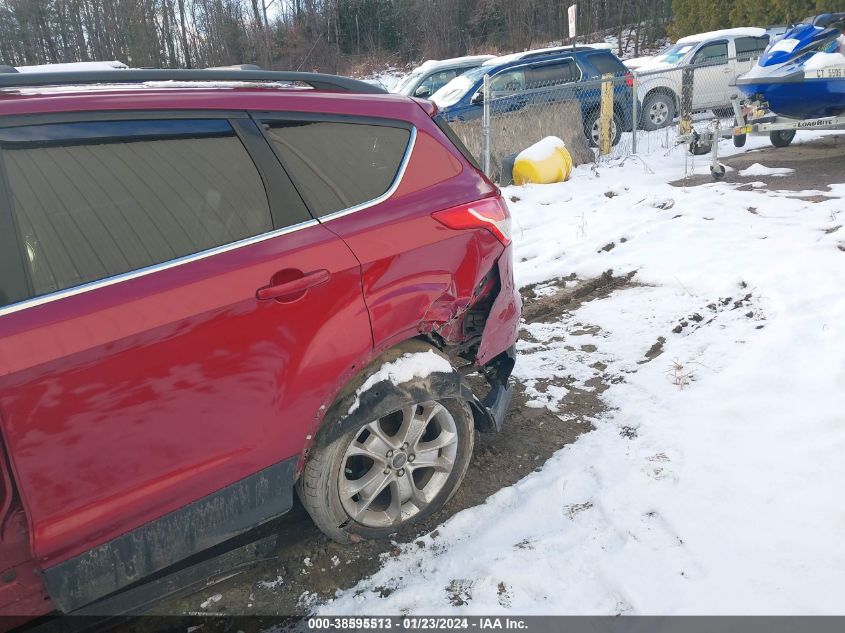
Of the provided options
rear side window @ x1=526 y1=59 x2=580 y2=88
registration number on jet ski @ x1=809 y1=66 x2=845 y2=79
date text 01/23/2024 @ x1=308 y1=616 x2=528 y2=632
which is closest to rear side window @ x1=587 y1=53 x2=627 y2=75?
rear side window @ x1=526 y1=59 x2=580 y2=88

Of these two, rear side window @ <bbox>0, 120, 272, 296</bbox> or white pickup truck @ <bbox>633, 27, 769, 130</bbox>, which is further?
white pickup truck @ <bbox>633, 27, 769, 130</bbox>

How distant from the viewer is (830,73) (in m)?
8.03

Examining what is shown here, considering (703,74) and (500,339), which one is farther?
(703,74)

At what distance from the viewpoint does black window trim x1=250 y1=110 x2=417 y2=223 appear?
7.64 ft

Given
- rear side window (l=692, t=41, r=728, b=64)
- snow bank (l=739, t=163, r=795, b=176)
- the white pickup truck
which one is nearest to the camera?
snow bank (l=739, t=163, r=795, b=176)

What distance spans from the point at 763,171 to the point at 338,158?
26.5 feet

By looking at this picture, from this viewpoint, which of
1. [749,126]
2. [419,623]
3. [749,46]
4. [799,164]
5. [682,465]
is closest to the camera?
[419,623]

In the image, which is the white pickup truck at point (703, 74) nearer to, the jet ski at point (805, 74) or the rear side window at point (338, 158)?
the jet ski at point (805, 74)

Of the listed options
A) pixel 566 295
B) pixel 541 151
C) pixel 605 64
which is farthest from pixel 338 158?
pixel 605 64

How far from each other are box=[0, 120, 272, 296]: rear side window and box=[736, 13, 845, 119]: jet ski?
8.63 metres

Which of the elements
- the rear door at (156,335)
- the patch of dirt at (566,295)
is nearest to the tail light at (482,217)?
the rear door at (156,335)

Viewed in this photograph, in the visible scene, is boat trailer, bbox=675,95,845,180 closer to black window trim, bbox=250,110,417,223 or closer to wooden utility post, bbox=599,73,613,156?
wooden utility post, bbox=599,73,613,156

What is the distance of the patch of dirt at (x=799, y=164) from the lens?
299 inches

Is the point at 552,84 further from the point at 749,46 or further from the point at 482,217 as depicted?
the point at 482,217
